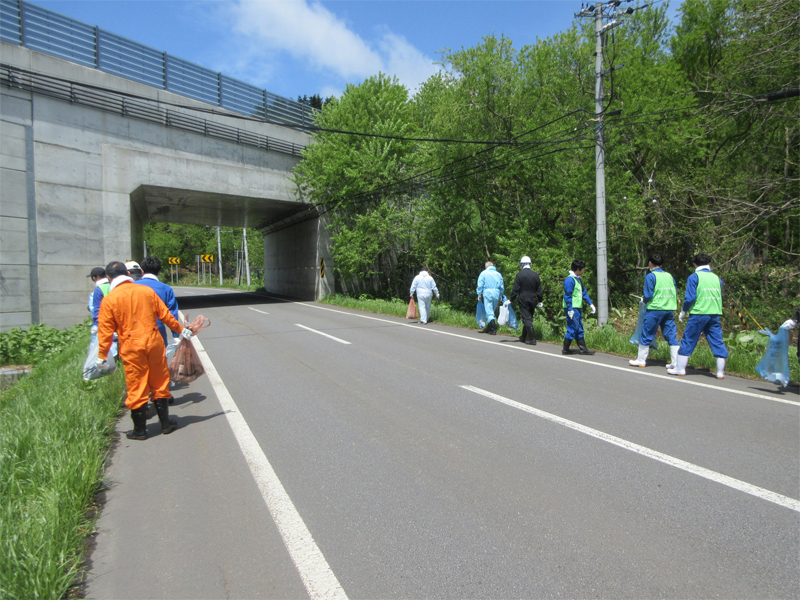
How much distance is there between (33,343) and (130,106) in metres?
9.90

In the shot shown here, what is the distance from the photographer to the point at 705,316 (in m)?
7.25

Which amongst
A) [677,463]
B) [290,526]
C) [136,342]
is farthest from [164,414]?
[677,463]

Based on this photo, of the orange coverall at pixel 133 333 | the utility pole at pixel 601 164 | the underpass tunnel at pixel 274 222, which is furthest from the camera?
the underpass tunnel at pixel 274 222

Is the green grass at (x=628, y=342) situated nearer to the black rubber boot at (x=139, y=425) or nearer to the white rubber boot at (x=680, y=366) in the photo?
the white rubber boot at (x=680, y=366)

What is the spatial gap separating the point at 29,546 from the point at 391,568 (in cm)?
197

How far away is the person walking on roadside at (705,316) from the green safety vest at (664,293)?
14.8 inches

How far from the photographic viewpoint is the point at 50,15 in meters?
17.7

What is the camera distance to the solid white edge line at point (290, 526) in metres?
2.67

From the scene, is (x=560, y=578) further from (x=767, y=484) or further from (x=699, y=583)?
(x=767, y=484)

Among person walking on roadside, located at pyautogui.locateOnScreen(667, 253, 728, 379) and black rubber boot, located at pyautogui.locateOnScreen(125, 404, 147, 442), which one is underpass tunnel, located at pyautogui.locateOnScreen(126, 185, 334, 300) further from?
person walking on roadside, located at pyautogui.locateOnScreen(667, 253, 728, 379)

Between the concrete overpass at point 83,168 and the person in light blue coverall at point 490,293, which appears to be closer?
the person in light blue coverall at point 490,293

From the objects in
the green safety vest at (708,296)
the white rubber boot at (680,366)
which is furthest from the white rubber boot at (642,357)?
the green safety vest at (708,296)

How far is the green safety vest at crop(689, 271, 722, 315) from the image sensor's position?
7207 millimetres

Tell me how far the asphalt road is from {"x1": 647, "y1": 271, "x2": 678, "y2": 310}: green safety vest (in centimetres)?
136
